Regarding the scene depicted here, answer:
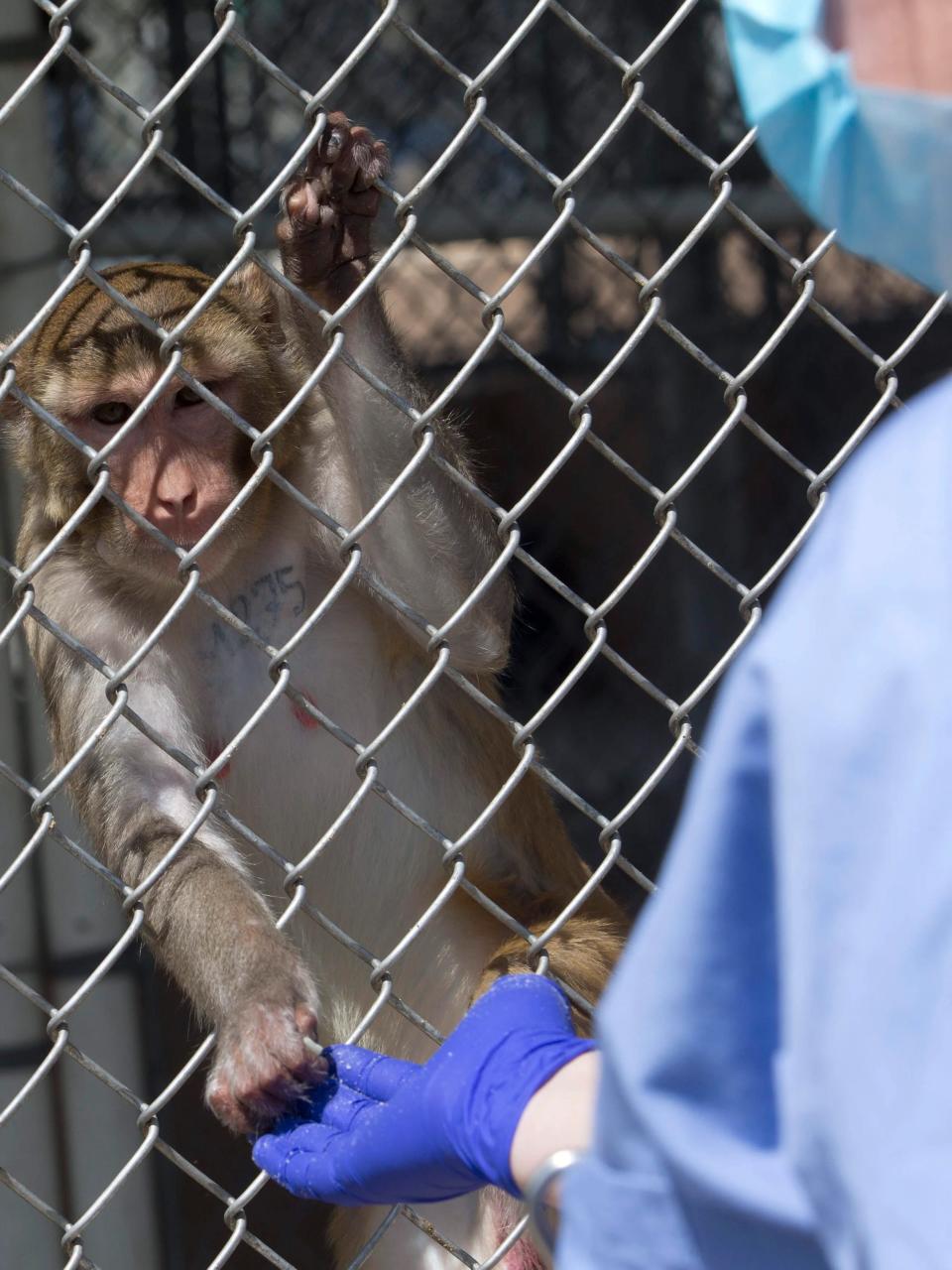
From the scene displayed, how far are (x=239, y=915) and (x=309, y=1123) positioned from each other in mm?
352

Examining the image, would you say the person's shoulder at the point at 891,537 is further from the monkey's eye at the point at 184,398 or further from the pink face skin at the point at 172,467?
the monkey's eye at the point at 184,398

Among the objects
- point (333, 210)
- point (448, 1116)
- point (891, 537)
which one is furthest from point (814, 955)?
point (333, 210)

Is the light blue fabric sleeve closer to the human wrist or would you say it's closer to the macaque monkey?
the human wrist

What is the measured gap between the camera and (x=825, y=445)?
6055 millimetres

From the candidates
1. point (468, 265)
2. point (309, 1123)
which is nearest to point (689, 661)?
point (468, 265)

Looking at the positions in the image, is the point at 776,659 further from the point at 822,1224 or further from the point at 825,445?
the point at 825,445

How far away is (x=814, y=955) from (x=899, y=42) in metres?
0.51

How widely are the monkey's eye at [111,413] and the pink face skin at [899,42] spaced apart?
174 centimetres

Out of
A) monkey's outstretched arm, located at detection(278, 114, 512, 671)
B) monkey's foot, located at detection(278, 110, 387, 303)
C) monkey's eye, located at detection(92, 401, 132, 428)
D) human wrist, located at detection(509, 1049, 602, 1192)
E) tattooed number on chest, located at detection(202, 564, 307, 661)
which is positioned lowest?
tattooed number on chest, located at detection(202, 564, 307, 661)

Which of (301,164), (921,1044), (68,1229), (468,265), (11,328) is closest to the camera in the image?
(921,1044)

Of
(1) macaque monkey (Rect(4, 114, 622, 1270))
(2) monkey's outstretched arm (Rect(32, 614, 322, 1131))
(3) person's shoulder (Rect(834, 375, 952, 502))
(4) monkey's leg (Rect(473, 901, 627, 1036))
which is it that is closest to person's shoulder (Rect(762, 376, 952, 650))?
(3) person's shoulder (Rect(834, 375, 952, 502))

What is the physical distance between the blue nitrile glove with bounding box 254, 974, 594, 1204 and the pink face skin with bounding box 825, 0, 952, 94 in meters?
0.87

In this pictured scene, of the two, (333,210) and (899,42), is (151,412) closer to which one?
(333,210)

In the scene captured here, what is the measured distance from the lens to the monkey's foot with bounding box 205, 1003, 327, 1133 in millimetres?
1989
